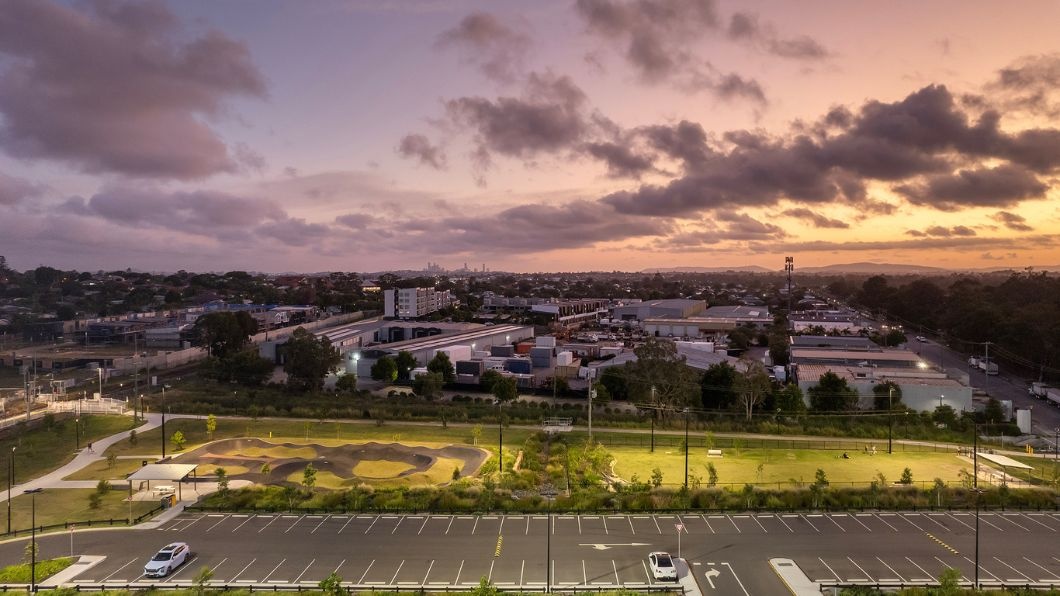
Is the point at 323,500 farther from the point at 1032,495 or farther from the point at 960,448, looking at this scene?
the point at 960,448

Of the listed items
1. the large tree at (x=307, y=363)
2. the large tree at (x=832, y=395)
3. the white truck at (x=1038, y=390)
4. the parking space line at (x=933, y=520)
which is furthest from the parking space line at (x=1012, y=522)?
the large tree at (x=307, y=363)

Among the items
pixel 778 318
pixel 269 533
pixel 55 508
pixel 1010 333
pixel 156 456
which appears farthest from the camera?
pixel 778 318

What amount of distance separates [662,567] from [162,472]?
22738mm

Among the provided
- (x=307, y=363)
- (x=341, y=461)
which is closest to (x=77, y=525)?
(x=341, y=461)

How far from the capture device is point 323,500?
26219mm

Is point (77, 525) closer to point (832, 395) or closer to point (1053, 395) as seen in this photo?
point (832, 395)

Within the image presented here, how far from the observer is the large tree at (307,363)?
50531mm

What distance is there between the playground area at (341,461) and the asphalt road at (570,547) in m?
4.39

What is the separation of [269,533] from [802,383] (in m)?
37.9

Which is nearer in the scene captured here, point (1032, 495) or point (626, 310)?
point (1032, 495)

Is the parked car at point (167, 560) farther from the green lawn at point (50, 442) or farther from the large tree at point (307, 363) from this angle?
the large tree at point (307, 363)

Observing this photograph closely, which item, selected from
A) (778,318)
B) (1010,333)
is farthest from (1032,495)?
(778,318)

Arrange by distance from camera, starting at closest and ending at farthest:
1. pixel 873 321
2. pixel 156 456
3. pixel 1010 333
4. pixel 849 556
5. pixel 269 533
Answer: pixel 849 556 < pixel 269 533 < pixel 156 456 < pixel 1010 333 < pixel 873 321

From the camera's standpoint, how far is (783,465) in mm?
32156
